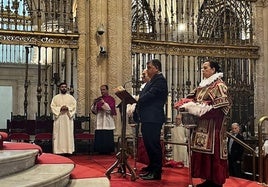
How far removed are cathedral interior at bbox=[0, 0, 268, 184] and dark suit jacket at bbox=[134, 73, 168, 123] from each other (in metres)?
1.57

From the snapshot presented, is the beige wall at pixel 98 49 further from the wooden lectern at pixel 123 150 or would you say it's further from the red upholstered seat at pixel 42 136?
the wooden lectern at pixel 123 150

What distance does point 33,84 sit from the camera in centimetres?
1642

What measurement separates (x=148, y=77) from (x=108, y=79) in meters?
4.59

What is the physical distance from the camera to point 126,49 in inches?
466

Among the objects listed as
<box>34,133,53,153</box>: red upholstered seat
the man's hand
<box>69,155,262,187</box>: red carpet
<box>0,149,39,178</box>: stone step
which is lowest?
<box>69,155,262,187</box>: red carpet

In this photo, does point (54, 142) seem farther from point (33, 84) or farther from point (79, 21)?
point (33, 84)

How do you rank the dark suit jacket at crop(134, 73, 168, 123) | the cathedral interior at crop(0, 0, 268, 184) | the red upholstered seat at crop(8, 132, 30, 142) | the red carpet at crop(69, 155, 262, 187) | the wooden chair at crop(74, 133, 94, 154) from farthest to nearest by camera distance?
the cathedral interior at crop(0, 0, 268, 184), the wooden chair at crop(74, 133, 94, 154), the red upholstered seat at crop(8, 132, 30, 142), the dark suit jacket at crop(134, 73, 168, 123), the red carpet at crop(69, 155, 262, 187)

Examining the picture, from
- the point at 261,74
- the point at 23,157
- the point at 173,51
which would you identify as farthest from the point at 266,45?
the point at 23,157

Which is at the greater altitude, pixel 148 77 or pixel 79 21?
pixel 79 21

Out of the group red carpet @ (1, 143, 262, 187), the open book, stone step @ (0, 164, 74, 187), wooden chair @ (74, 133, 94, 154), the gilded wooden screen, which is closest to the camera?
stone step @ (0, 164, 74, 187)

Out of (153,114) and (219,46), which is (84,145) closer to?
(219,46)

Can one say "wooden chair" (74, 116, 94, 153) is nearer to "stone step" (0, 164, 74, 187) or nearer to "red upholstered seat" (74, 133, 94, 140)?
"red upholstered seat" (74, 133, 94, 140)

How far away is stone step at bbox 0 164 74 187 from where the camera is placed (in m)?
4.10

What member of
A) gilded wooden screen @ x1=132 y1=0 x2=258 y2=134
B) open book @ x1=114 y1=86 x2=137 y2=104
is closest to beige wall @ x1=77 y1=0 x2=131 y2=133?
gilded wooden screen @ x1=132 y1=0 x2=258 y2=134
